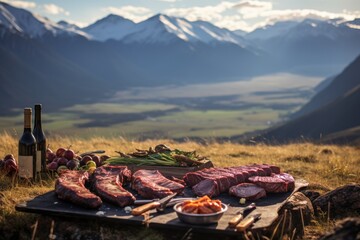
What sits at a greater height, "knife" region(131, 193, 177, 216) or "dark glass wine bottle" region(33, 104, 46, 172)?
"dark glass wine bottle" region(33, 104, 46, 172)

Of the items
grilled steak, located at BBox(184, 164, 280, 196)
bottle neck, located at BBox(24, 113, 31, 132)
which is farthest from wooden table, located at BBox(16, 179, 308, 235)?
bottle neck, located at BBox(24, 113, 31, 132)

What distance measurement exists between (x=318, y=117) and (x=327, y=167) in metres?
154

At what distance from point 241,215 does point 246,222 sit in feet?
1.13

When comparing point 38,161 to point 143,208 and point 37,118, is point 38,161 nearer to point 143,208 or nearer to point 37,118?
point 37,118

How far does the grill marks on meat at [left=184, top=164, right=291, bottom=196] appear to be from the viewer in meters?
9.41

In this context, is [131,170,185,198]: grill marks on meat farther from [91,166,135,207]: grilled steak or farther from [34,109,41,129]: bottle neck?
[34,109,41,129]: bottle neck

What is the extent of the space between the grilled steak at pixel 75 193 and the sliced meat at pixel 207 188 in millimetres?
2099

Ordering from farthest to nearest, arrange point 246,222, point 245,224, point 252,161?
point 252,161 → point 246,222 → point 245,224

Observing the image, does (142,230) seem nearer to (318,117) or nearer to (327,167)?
(327,167)

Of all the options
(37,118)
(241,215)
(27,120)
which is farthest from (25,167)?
(241,215)

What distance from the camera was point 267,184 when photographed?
9.67m

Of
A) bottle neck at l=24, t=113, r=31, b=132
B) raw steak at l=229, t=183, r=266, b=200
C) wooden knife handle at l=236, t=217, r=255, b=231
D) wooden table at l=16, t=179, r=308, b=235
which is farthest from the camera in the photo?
bottle neck at l=24, t=113, r=31, b=132

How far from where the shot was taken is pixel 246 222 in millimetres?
7227

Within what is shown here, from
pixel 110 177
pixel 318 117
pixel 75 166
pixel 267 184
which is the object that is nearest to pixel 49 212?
pixel 110 177
